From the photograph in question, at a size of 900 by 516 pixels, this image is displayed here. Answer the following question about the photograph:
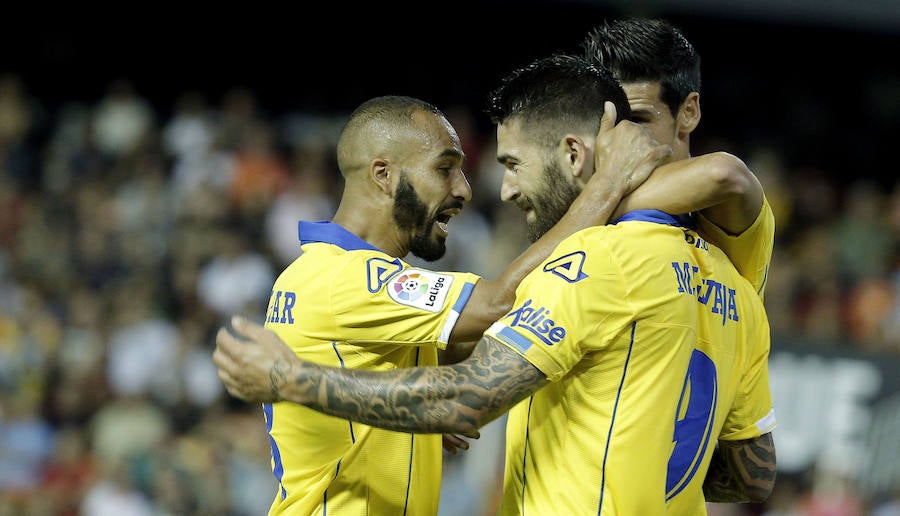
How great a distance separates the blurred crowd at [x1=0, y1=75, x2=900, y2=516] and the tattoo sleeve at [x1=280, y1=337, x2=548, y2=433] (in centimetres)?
574

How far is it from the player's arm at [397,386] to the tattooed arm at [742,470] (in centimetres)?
105

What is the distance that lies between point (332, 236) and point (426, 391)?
102 cm

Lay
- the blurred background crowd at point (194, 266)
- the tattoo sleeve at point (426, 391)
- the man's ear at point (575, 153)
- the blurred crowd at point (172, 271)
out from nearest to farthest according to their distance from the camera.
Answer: the tattoo sleeve at point (426, 391)
the man's ear at point (575, 153)
the blurred background crowd at point (194, 266)
the blurred crowd at point (172, 271)

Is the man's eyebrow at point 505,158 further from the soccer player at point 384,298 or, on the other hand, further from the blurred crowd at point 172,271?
the blurred crowd at point 172,271

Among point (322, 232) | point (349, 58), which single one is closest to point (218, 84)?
point (349, 58)

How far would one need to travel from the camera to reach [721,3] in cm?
1281

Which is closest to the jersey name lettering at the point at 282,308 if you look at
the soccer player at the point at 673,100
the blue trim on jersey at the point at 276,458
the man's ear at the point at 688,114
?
the blue trim on jersey at the point at 276,458

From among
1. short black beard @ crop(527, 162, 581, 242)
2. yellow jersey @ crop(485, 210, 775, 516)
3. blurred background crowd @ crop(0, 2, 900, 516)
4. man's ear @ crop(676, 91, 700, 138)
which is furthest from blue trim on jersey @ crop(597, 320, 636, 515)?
blurred background crowd @ crop(0, 2, 900, 516)

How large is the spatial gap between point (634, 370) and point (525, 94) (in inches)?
34.9

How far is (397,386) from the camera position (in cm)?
292

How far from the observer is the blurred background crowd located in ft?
30.4

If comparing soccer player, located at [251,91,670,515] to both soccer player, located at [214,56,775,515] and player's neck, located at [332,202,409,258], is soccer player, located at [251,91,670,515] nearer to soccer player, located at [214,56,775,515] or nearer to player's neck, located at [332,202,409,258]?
player's neck, located at [332,202,409,258]

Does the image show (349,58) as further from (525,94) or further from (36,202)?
(525,94)

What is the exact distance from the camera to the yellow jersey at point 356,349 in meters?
3.45
